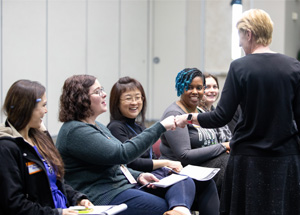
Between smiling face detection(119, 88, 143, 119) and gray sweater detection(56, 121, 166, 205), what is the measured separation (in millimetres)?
557

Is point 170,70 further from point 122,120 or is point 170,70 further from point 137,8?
point 122,120

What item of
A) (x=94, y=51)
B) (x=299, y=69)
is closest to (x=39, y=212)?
(x=299, y=69)

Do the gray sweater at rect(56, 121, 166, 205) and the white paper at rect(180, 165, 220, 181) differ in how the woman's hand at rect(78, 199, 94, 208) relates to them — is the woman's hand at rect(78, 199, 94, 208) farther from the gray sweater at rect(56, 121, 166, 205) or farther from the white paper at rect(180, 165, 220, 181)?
the white paper at rect(180, 165, 220, 181)

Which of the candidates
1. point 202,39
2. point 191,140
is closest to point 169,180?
point 191,140

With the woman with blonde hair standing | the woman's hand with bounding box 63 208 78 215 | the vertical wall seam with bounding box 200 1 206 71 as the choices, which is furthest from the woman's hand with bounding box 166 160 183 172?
the vertical wall seam with bounding box 200 1 206 71

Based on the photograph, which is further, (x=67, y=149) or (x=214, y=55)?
(x=214, y=55)

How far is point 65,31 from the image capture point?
5.11 meters

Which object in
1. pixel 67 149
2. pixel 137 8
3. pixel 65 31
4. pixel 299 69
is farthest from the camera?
pixel 137 8

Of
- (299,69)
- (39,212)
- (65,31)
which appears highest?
(65,31)

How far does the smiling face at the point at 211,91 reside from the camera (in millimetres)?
3694

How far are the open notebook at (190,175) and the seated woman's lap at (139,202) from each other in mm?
119

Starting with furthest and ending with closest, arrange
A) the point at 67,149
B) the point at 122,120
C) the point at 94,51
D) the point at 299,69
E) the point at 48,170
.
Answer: the point at 94,51 → the point at 122,120 → the point at 67,149 → the point at 299,69 → the point at 48,170

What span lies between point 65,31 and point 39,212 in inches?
146

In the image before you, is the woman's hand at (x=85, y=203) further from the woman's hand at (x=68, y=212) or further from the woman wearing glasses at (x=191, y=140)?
the woman wearing glasses at (x=191, y=140)
